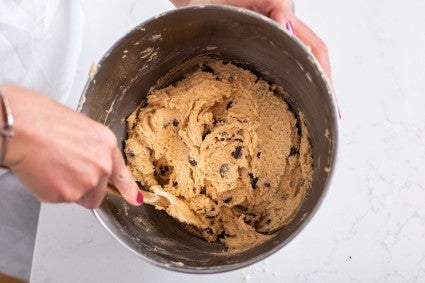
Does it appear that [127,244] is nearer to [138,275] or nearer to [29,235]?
[138,275]

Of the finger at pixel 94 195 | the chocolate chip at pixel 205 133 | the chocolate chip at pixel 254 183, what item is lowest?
the chocolate chip at pixel 254 183

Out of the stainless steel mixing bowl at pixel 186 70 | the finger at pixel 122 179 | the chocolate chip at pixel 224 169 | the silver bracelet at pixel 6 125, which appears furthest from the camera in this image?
the chocolate chip at pixel 224 169

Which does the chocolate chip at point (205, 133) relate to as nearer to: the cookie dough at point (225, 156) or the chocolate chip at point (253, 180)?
the cookie dough at point (225, 156)

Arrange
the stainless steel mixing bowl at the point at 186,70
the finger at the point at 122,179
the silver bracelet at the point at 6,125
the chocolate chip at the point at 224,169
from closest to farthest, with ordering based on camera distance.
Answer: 1. the silver bracelet at the point at 6,125
2. the finger at the point at 122,179
3. the stainless steel mixing bowl at the point at 186,70
4. the chocolate chip at the point at 224,169

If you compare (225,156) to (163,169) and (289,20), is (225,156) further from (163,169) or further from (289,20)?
(289,20)

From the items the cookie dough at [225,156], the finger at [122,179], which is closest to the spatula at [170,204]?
the cookie dough at [225,156]

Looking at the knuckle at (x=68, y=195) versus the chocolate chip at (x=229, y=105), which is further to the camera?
the chocolate chip at (x=229, y=105)

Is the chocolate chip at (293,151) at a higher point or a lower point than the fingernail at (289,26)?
lower
